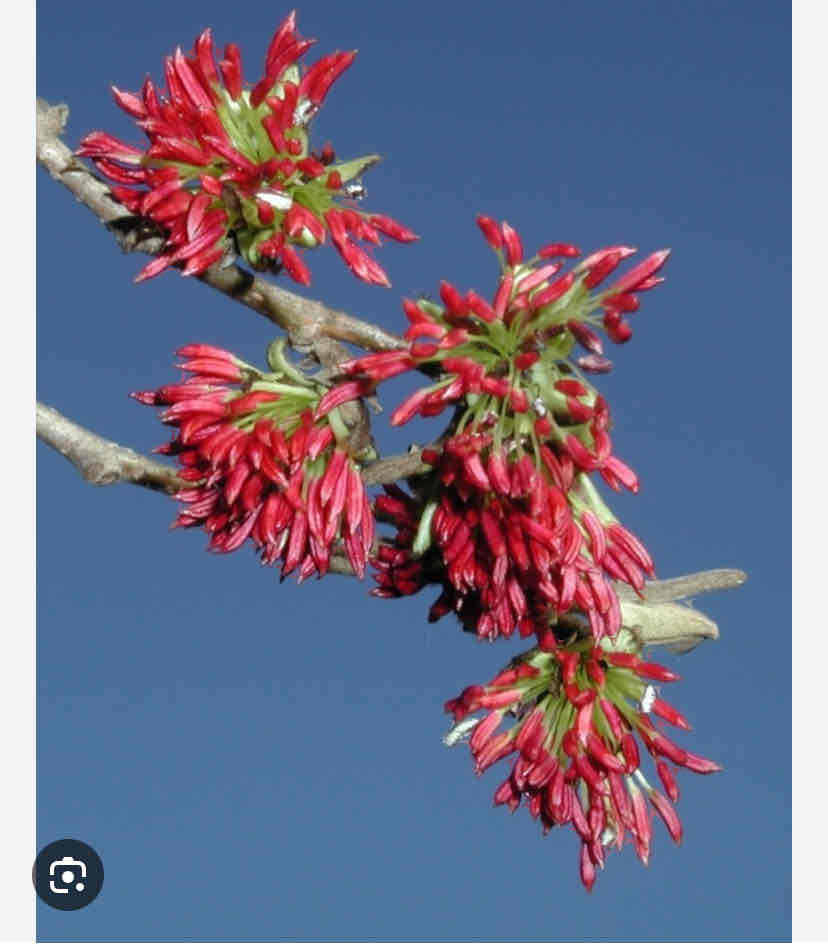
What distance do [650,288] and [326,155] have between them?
0.71 m

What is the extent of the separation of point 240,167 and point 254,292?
0.80 feet

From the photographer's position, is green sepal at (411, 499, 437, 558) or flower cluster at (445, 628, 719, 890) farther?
flower cluster at (445, 628, 719, 890)

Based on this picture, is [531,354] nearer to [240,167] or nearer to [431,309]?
[431,309]

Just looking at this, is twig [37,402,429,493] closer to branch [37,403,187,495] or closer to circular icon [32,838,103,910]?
branch [37,403,187,495]

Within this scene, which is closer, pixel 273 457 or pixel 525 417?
pixel 525 417

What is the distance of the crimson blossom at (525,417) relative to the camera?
3412 millimetres

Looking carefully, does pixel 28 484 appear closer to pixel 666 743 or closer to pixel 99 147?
pixel 99 147

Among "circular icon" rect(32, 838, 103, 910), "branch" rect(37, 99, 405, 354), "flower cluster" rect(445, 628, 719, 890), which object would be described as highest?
"branch" rect(37, 99, 405, 354)

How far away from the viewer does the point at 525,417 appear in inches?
135

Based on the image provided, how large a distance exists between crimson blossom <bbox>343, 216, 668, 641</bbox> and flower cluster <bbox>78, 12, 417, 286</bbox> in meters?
0.28

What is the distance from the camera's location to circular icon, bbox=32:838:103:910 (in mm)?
4316

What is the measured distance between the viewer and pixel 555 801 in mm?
3990

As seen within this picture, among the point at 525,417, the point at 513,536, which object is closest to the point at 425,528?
the point at 513,536

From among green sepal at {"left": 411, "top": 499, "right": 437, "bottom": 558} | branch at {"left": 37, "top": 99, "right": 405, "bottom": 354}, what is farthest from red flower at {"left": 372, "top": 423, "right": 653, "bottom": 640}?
branch at {"left": 37, "top": 99, "right": 405, "bottom": 354}
